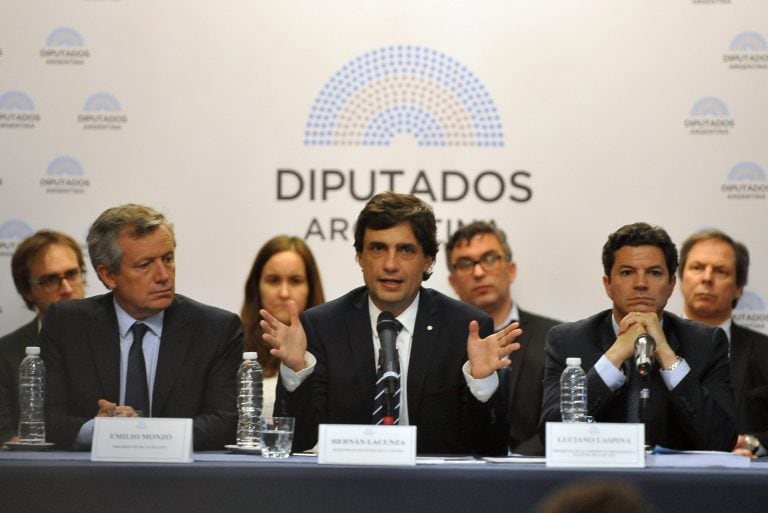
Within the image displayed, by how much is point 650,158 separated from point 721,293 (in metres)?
0.90

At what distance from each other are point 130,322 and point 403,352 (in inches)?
42.5

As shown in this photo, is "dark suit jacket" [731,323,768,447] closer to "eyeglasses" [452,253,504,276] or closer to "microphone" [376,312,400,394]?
"eyeglasses" [452,253,504,276]

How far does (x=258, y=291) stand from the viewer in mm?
6324

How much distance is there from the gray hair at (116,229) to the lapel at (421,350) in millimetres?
1099

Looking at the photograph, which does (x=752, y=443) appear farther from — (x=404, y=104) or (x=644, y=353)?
(x=404, y=104)

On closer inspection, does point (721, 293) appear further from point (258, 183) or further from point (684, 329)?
point (258, 183)

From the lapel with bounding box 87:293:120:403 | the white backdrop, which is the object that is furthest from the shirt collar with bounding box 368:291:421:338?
the white backdrop

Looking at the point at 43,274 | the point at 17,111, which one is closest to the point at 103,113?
the point at 17,111

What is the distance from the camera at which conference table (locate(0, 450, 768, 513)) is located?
3.38m

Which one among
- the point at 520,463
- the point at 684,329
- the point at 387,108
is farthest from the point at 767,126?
the point at 520,463

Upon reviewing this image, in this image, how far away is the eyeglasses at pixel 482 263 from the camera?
6.47m

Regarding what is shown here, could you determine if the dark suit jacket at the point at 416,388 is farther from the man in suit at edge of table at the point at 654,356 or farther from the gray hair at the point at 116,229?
the gray hair at the point at 116,229

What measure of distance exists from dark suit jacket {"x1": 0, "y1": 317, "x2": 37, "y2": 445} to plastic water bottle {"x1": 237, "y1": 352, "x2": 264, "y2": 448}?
57.3 inches

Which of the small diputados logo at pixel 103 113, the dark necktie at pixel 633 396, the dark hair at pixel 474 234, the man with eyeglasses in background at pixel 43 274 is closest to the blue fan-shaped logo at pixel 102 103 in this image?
the small diputados logo at pixel 103 113
